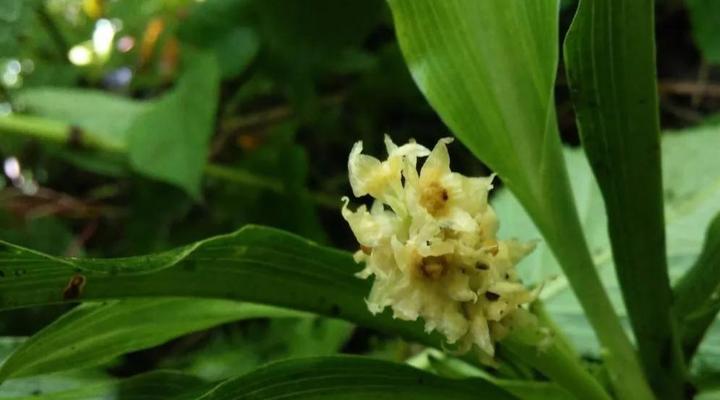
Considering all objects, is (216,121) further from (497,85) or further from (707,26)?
(497,85)

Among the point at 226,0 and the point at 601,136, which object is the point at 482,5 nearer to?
the point at 601,136

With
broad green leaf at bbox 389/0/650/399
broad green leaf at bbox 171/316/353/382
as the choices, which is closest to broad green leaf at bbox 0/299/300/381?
broad green leaf at bbox 389/0/650/399

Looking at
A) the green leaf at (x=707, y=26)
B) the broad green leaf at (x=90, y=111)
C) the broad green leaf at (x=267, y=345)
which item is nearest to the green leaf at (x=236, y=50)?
the broad green leaf at (x=90, y=111)

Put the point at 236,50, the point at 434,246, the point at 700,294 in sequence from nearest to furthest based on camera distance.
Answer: the point at 434,246 < the point at 700,294 < the point at 236,50

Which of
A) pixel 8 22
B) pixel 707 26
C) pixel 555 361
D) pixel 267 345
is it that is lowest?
pixel 555 361

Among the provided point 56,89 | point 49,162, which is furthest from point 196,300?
point 49,162

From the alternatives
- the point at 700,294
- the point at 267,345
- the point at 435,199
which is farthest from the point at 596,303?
the point at 267,345

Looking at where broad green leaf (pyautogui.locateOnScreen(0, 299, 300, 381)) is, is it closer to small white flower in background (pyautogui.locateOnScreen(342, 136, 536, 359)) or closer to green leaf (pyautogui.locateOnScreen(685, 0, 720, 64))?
small white flower in background (pyautogui.locateOnScreen(342, 136, 536, 359))

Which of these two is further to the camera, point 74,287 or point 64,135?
point 64,135
